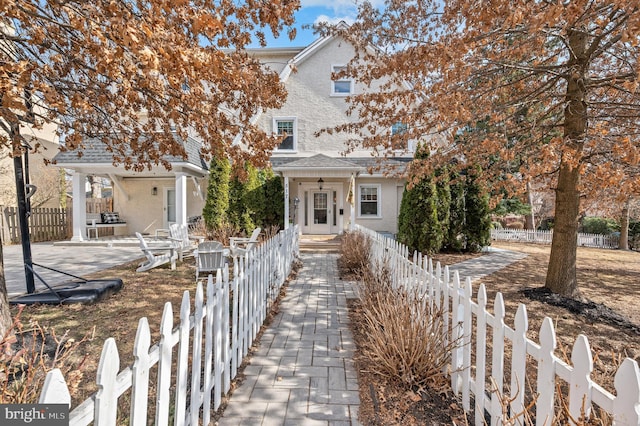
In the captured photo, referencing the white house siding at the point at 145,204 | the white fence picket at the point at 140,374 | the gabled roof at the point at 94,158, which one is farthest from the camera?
the white house siding at the point at 145,204

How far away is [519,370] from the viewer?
79.3 inches

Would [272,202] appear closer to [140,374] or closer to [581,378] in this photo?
[140,374]

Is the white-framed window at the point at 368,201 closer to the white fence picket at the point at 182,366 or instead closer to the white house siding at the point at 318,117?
the white house siding at the point at 318,117

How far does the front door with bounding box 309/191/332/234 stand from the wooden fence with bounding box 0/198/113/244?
1054cm

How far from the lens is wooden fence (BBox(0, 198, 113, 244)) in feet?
45.4

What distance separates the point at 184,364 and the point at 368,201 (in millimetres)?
13877

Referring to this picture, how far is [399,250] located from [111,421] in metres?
4.55

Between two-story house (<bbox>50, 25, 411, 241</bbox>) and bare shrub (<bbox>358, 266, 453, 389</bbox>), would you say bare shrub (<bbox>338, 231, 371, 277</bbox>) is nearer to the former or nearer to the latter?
bare shrub (<bbox>358, 266, 453, 389</bbox>)

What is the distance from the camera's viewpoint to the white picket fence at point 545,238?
19.3 metres

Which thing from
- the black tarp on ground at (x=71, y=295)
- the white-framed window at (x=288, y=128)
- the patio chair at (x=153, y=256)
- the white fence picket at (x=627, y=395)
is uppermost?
the white-framed window at (x=288, y=128)

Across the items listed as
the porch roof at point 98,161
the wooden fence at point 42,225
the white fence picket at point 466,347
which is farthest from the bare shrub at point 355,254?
the wooden fence at point 42,225

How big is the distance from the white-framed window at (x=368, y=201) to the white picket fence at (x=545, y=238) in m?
9.14

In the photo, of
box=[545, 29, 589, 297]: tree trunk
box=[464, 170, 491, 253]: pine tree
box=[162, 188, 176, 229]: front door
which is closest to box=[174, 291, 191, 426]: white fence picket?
box=[545, 29, 589, 297]: tree trunk

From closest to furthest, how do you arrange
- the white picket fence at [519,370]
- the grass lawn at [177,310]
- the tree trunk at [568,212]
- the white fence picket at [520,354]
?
the white picket fence at [519,370] → the white fence picket at [520,354] → the grass lawn at [177,310] → the tree trunk at [568,212]
